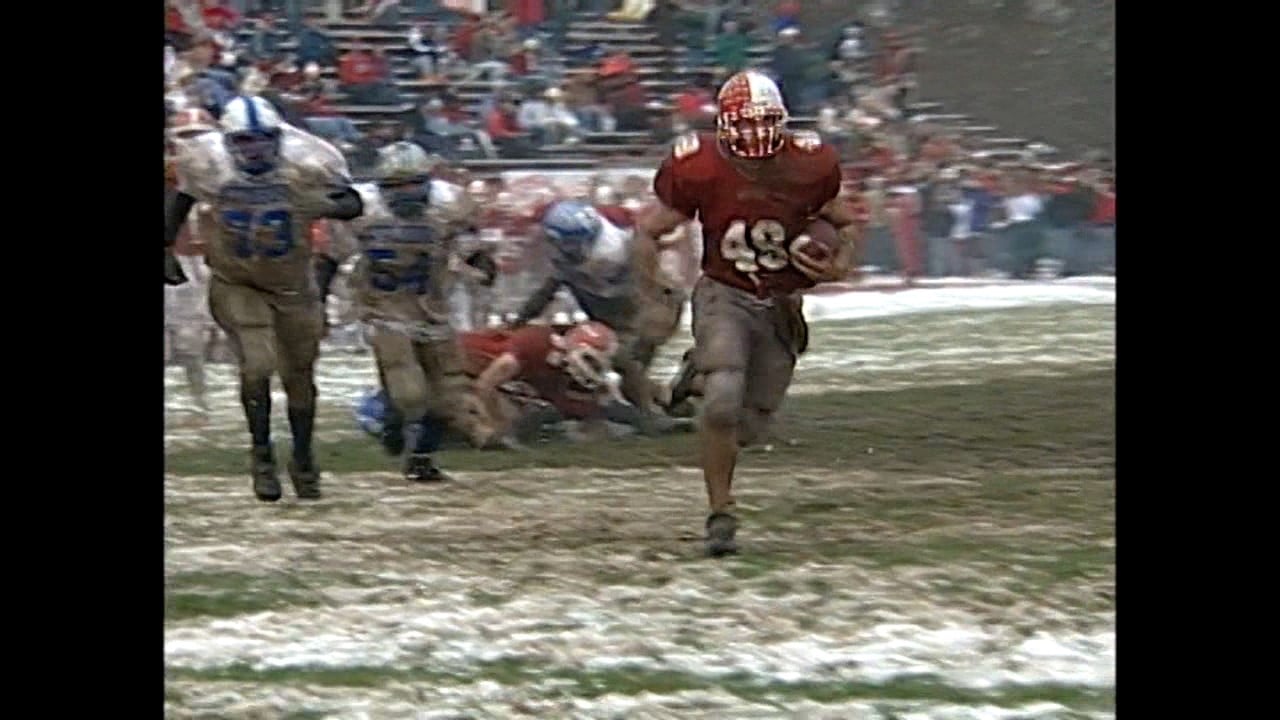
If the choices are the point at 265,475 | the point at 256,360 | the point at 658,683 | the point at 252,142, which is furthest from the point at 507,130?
the point at 658,683

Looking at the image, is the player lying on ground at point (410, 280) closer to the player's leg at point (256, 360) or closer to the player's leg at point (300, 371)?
the player's leg at point (300, 371)

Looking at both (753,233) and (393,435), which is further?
(393,435)

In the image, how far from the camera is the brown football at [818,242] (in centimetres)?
703

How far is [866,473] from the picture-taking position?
25.3ft

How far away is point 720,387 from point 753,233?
487 millimetres

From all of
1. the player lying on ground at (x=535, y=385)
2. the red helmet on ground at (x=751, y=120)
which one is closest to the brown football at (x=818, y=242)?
the red helmet on ground at (x=751, y=120)

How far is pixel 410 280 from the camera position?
7.80 metres

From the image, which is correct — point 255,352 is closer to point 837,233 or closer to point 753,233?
point 753,233

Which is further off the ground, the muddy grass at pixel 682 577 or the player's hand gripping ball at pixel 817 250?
the player's hand gripping ball at pixel 817 250

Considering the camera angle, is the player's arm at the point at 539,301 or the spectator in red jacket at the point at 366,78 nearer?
the spectator in red jacket at the point at 366,78

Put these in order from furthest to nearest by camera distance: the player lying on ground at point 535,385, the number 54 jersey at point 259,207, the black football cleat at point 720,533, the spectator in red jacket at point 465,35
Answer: the player lying on ground at point 535,385, the spectator in red jacket at point 465,35, the number 54 jersey at point 259,207, the black football cleat at point 720,533

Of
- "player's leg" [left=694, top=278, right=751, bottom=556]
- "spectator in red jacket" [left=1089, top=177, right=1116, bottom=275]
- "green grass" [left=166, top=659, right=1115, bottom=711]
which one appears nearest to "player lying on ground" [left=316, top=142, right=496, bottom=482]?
"player's leg" [left=694, top=278, right=751, bottom=556]

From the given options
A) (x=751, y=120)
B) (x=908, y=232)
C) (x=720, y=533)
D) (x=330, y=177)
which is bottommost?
Result: (x=720, y=533)

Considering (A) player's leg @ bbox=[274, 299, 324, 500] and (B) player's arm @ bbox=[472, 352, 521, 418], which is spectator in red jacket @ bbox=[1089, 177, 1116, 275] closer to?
(B) player's arm @ bbox=[472, 352, 521, 418]
